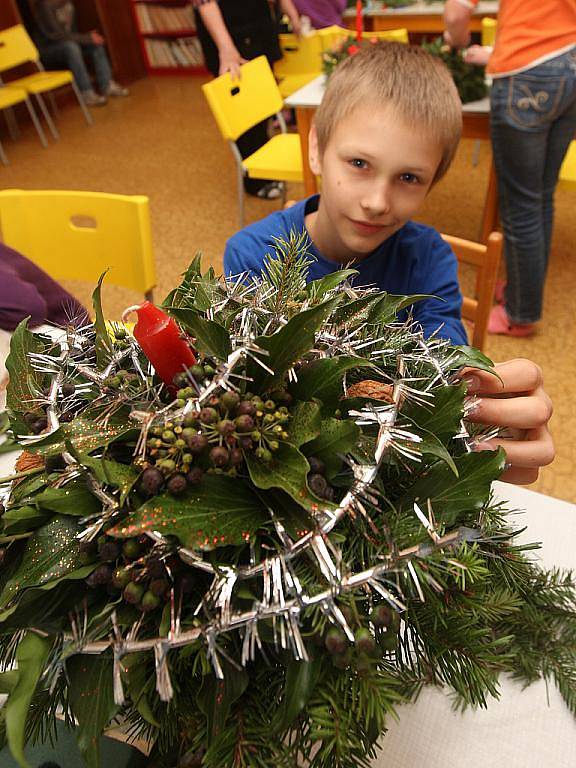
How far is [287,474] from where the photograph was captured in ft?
1.15

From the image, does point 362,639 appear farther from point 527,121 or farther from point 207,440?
point 527,121

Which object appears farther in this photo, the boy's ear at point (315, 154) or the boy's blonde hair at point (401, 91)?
the boy's ear at point (315, 154)

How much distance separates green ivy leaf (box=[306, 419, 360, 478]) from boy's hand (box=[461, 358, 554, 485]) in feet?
0.60

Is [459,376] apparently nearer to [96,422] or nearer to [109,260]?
[96,422]

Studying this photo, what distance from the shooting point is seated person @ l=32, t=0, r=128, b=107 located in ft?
15.5

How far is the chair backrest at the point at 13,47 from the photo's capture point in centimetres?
411

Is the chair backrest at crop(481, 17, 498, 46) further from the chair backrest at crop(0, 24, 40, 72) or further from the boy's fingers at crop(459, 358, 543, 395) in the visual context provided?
the chair backrest at crop(0, 24, 40, 72)

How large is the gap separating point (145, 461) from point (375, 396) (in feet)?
0.57

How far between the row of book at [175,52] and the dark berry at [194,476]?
6.32 m

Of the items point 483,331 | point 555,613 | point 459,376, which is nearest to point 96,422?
point 459,376

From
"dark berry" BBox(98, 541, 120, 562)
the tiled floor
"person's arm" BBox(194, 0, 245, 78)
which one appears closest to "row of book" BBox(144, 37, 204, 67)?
the tiled floor

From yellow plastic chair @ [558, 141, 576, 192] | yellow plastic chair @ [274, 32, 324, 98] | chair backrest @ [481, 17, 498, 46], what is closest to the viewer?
yellow plastic chair @ [558, 141, 576, 192]

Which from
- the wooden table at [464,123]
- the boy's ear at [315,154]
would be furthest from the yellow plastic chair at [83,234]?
the wooden table at [464,123]

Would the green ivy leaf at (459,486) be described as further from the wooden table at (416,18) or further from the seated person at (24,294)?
the wooden table at (416,18)
